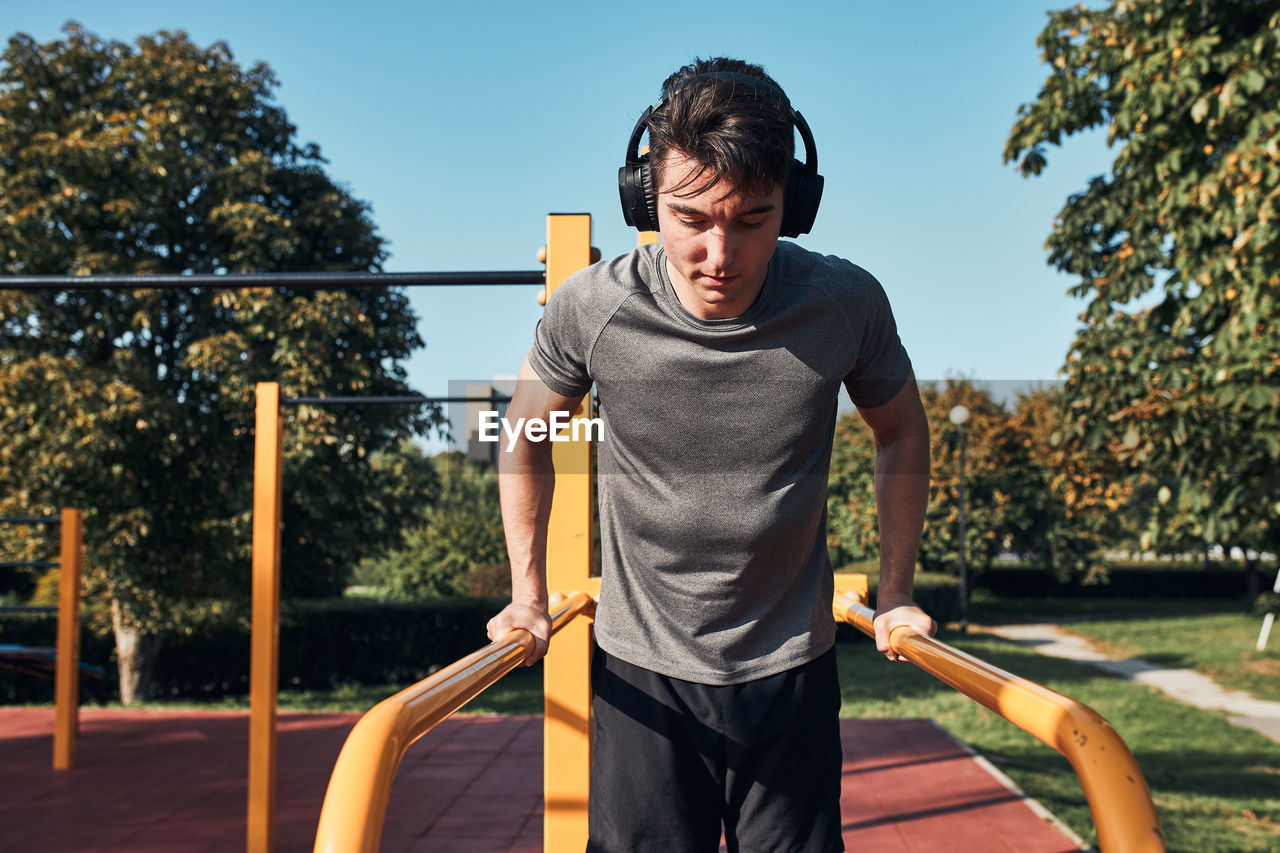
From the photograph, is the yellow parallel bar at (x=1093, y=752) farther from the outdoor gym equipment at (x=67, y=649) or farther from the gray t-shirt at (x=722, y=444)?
the outdoor gym equipment at (x=67, y=649)

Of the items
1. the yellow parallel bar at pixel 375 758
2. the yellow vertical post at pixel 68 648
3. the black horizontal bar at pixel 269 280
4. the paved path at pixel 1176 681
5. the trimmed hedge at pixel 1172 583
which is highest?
the black horizontal bar at pixel 269 280

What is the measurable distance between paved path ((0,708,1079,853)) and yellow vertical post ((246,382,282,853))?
396mm

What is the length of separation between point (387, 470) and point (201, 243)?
2.98 metres

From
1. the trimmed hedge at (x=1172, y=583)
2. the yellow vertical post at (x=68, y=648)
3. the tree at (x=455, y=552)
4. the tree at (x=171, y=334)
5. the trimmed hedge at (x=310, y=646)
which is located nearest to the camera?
the yellow vertical post at (x=68, y=648)

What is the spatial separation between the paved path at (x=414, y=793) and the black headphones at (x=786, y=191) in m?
2.86

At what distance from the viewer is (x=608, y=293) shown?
4.13 feet

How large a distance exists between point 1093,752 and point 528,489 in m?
0.84

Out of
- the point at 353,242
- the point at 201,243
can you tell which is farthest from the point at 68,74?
the point at 353,242

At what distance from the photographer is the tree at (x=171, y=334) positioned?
27.9ft

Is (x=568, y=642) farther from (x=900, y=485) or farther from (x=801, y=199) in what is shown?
(x=801, y=199)

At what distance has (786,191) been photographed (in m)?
1.30

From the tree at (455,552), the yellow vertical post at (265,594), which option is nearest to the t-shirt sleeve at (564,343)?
the yellow vertical post at (265,594)

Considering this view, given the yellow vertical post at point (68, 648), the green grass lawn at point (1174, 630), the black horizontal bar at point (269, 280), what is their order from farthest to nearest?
the green grass lawn at point (1174, 630)
the yellow vertical post at point (68, 648)
the black horizontal bar at point (269, 280)

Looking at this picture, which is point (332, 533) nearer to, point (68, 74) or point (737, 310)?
point (68, 74)
